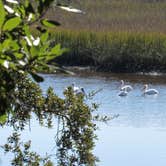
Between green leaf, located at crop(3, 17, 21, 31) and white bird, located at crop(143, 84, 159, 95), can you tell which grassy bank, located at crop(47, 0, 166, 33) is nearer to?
white bird, located at crop(143, 84, 159, 95)

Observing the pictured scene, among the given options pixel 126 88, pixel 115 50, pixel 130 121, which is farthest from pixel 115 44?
Result: pixel 130 121

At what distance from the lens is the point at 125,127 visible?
1514cm

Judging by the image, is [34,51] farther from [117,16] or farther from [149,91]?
[117,16]

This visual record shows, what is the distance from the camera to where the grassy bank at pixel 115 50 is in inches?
906

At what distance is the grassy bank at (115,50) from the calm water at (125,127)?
920 mm

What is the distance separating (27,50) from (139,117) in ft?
47.1

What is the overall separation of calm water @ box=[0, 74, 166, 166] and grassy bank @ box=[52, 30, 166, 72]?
0.92m

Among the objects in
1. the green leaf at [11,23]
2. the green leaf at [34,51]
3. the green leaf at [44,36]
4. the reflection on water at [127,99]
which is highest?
the green leaf at [11,23]

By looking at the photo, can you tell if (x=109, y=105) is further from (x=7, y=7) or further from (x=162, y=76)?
(x=7, y=7)

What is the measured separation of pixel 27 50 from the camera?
1.63m

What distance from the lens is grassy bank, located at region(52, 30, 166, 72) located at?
75.5 ft

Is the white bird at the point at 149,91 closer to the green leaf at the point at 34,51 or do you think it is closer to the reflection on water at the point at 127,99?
the reflection on water at the point at 127,99

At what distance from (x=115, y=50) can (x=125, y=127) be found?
8449 mm

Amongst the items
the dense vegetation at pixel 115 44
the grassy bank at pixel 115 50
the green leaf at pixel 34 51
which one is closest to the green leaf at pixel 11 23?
the green leaf at pixel 34 51
